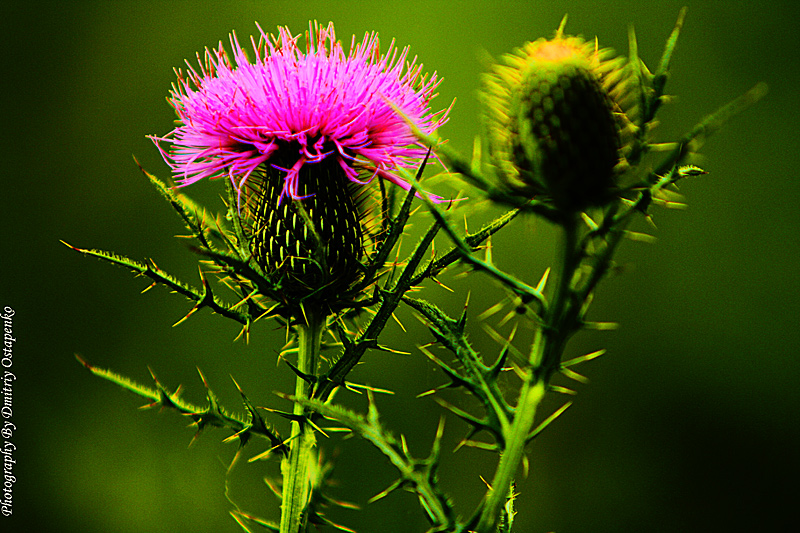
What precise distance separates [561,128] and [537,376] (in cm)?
43

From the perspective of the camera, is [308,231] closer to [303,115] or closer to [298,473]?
[303,115]

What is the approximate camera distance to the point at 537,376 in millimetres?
1085

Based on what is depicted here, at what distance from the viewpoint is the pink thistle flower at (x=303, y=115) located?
166 cm

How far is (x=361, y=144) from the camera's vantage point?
172 centimetres

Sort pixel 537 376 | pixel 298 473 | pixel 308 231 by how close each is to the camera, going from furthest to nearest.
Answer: pixel 308 231 < pixel 298 473 < pixel 537 376

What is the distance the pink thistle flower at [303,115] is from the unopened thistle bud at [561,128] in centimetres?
44

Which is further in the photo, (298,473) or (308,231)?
(308,231)

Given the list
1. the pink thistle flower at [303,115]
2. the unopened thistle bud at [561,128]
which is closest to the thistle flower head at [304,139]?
the pink thistle flower at [303,115]

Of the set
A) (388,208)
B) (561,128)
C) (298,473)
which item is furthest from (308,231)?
(561,128)

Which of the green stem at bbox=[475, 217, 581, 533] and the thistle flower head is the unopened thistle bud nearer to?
the green stem at bbox=[475, 217, 581, 533]

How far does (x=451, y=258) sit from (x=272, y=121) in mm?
567

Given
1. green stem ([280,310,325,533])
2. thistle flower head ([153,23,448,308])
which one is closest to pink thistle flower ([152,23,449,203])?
thistle flower head ([153,23,448,308])

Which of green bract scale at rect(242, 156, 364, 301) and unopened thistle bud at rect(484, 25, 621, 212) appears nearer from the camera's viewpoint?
unopened thistle bud at rect(484, 25, 621, 212)

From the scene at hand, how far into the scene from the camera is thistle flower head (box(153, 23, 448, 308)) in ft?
5.44
